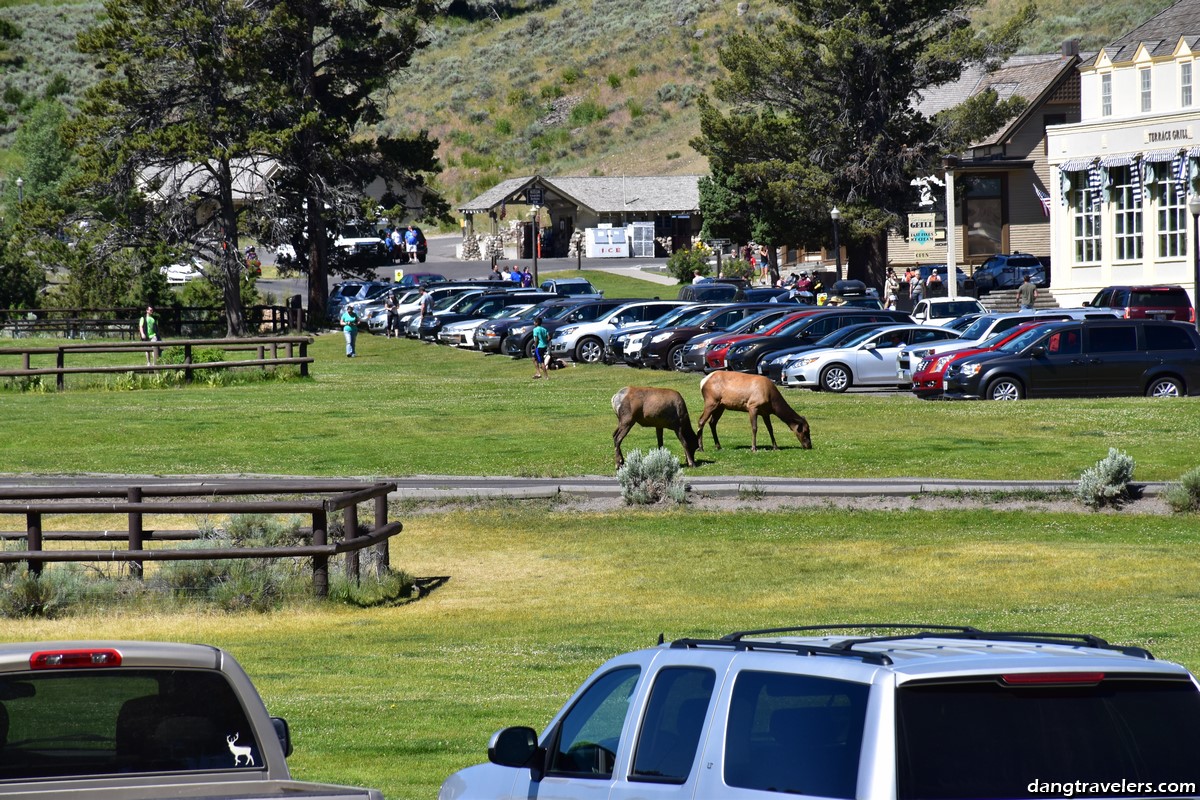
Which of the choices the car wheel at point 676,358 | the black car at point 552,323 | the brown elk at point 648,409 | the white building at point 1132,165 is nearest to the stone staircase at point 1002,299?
the white building at point 1132,165

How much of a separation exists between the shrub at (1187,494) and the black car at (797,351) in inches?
641

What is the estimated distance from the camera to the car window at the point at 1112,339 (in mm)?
33500

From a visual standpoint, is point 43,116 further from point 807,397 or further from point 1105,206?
point 807,397

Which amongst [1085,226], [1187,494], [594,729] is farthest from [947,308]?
[594,729]

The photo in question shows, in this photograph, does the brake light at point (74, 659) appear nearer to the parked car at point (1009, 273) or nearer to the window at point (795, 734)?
the window at point (795, 734)

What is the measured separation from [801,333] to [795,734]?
1425 inches

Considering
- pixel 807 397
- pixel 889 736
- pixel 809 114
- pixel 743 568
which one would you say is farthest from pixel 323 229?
pixel 889 736

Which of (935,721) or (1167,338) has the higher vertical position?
(1167,338)

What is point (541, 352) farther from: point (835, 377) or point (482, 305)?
point (482, 305)

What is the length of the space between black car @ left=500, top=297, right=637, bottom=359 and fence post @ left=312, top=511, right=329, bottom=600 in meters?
29.0

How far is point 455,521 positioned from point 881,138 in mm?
49094

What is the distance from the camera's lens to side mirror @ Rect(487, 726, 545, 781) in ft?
21.3

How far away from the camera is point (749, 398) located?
87.4 ft

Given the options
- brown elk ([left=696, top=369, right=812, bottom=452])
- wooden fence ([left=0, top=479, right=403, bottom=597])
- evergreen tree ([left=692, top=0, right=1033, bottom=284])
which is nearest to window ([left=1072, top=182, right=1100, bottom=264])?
evergreen tree ([left=692, top=0, right=1033, bottom=284])
